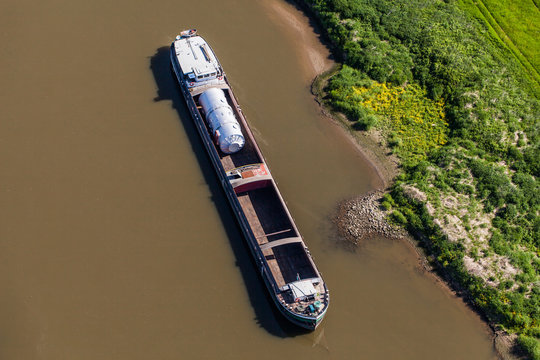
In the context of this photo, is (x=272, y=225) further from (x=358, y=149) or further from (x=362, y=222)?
(x=358, y=149)

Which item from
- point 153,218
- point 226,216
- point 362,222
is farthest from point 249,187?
point 362,222

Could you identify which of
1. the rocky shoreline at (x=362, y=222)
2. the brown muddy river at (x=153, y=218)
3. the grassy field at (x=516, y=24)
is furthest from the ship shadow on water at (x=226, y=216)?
the grassy field at (x=516, y=24)

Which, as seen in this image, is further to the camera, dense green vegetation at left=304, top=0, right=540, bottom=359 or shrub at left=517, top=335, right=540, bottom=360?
dense green vegetation at left=304, top=0, right=540, bottom=359

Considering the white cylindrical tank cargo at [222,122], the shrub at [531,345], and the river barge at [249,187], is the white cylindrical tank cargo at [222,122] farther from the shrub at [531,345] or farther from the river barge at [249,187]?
the shrub at [531,345]

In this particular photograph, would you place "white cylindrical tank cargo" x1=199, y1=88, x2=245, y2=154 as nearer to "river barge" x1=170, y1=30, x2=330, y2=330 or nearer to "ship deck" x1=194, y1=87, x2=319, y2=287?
"river barge" x1=170, y1=30, x2=330, y2=330

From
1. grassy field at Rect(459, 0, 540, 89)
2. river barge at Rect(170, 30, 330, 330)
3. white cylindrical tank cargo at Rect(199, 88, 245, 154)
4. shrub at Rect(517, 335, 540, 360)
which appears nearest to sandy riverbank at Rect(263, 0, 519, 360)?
shrub at Rect(517, 335, 540, 360)

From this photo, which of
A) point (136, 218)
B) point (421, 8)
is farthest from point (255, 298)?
point (421, 8)
